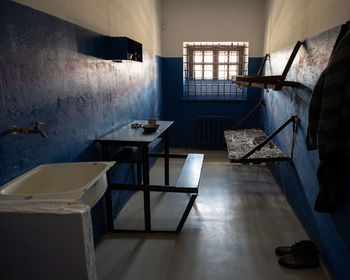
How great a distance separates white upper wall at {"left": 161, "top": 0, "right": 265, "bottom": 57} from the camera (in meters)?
5.25

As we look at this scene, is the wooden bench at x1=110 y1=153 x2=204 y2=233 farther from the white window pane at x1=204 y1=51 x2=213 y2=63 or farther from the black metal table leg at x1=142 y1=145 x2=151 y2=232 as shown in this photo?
the white window pane at x1=204 y1=51 x2=213 y2=63

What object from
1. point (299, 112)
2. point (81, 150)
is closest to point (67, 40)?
point (81, 150)

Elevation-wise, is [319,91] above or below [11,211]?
above

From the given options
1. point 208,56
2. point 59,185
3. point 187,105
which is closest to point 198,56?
point 208,56

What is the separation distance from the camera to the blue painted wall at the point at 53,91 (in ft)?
4.76

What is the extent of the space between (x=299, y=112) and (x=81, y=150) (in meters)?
2.20

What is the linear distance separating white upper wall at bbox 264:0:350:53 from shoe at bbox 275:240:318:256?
1668 mm

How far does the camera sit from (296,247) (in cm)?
222

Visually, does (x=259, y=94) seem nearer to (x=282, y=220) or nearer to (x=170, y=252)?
(x=282, y=220)

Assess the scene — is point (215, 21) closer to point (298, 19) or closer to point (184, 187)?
point (298, 19)

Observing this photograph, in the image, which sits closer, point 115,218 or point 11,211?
point 11,211

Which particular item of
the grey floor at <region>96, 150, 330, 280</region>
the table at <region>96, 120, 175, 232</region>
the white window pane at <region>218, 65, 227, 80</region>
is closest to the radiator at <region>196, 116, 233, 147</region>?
the white window pane at <region>218, 65, 227, 80</region>

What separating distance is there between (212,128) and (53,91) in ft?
13.4

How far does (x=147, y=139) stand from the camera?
8.08ft
